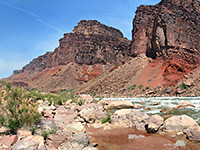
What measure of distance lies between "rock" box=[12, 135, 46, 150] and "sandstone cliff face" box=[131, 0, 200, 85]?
100ft

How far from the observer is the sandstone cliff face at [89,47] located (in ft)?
260

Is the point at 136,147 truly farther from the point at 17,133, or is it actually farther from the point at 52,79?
the point at 52,79

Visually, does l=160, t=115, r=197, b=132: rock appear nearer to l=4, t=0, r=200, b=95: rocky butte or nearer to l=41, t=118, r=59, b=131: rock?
l=41, t=118, r=59, b=131: rock

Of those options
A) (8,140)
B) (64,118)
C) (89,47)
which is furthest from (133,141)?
(89,47)

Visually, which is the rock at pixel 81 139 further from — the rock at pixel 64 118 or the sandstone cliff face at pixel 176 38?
the sandstone cliff face at pixel 176 38

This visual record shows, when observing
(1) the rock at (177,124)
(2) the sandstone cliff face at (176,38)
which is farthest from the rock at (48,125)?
(2) the sandstone cliff face at (176,38)

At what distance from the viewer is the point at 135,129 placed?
7762mm

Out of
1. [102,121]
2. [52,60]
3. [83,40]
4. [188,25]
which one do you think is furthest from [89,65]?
[102,121]

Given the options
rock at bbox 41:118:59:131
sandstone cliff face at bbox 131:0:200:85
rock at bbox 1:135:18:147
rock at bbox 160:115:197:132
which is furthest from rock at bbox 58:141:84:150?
sandstone cliff face at bbox 131:0:200:85

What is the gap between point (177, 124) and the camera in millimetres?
6973

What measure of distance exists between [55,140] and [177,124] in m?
5.17

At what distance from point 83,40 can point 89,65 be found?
47.1 ft

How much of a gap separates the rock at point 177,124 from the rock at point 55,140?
14.3ft

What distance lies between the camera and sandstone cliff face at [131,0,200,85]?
34.1 meters
